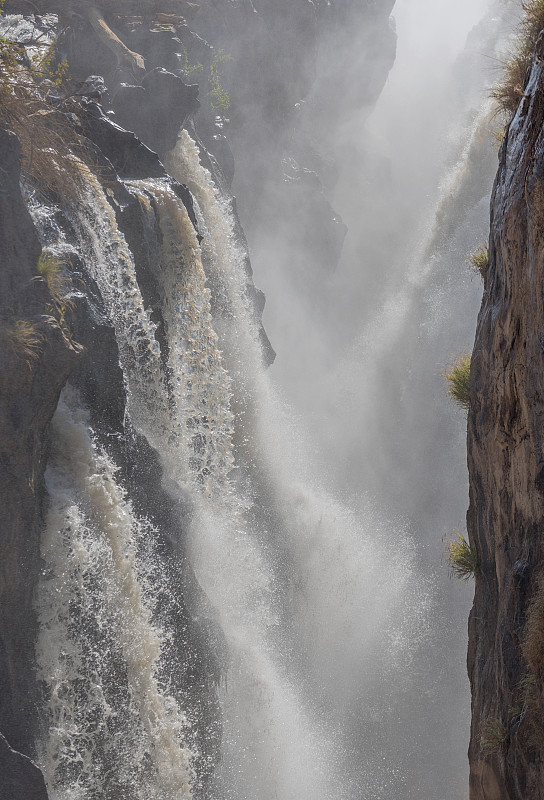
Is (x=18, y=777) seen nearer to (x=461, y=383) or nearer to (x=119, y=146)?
(x=461, y=383)

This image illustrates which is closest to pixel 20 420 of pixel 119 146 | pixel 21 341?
pixel 21 341

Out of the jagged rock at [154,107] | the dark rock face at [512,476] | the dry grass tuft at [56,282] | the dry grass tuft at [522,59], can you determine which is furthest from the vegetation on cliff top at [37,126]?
the dark rock face at [512,476]

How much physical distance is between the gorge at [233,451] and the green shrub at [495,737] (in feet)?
0.09

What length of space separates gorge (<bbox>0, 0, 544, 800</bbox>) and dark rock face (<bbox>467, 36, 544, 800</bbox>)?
0.03m

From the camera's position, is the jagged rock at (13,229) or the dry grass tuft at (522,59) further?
the jagged rock at (13,229)

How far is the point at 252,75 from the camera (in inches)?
736

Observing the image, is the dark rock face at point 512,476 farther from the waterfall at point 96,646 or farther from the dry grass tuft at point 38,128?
the dry grass tuft at point 38,128

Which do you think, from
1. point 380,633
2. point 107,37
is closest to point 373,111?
point 107,37

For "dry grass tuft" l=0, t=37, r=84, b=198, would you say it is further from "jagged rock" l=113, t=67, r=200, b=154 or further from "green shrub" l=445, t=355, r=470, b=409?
"green shrub" l=445, t=355, r=470, b=409

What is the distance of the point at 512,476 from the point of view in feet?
14.7

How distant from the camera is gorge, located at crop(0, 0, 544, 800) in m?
5.17

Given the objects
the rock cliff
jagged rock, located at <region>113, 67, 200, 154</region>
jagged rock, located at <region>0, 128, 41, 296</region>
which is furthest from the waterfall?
jagged rock, located at <region>113, 67, 200, 154</region>

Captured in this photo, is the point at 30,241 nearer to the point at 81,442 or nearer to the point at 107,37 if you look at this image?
the point at 81,442

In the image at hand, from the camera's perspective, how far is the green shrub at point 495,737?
13.7 ft
